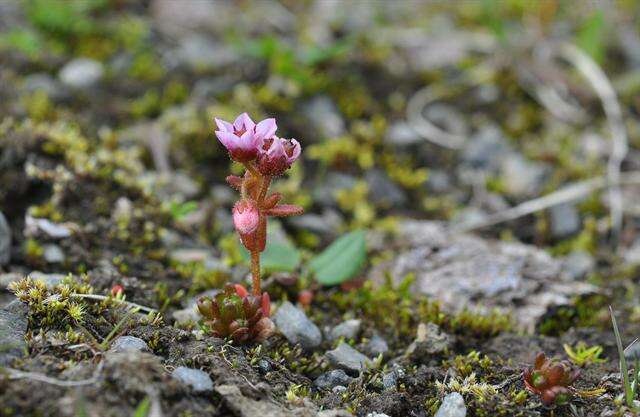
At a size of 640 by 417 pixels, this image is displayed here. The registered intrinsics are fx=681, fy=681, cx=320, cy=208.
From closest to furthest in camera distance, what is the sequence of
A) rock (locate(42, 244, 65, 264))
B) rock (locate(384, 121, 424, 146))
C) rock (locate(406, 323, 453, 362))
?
rock (locate(406, 323, 453, 362))
rock (locate(42, 244, 65, 264))
rock (locate(384, 121, 424, 146))

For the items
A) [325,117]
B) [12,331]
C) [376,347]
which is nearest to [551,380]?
[376,347]

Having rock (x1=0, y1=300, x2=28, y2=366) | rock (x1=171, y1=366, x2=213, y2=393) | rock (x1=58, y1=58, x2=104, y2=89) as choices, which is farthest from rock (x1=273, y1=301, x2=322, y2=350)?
rock (x1=58, y1=58, x2=104, y2=89)

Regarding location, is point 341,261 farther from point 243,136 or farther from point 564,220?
point 564,220

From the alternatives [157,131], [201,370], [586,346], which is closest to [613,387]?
[586,346]

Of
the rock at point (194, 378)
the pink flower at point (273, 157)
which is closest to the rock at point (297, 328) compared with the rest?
the rock at point (194, 378)

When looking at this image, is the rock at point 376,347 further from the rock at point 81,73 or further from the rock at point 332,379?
the rock at point 81,73

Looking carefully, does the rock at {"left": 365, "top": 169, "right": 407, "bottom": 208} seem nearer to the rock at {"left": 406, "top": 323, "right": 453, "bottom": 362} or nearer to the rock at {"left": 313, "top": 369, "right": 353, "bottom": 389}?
the rock at {"left": 406, "top": 323, "right": 453, "bottom": 362}

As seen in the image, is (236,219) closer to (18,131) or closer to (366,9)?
(18,131)
